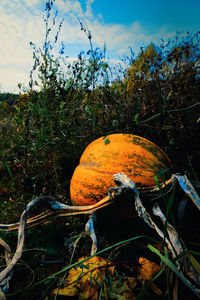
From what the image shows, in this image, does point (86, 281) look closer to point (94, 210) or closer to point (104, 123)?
point (94, 210)

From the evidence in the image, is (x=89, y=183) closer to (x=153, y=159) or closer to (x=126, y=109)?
(x=153, y=159)

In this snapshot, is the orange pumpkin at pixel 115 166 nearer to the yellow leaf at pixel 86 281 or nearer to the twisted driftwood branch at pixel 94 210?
the twisted driftwood branch at pixel 94 210

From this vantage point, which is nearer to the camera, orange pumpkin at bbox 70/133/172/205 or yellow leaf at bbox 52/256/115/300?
yellow leaf at bbox 52/256/115/300

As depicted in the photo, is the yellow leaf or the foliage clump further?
the foliage clump

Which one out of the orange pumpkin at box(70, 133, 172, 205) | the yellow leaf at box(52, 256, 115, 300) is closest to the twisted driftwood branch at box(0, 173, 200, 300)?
the yellow leaf at box(52, 256, 115, 300)

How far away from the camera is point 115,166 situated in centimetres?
174

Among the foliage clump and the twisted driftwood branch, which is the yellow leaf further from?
the foliage clump

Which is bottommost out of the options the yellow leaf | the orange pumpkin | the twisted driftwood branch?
the yellow leaf

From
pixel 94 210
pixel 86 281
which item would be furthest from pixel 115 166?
pixel 86 281

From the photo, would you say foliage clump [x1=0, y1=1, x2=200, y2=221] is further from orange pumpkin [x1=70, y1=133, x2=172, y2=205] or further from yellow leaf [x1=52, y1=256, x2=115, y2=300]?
yellow leaf [x1=52, y1=256, x2=115, y2=300]

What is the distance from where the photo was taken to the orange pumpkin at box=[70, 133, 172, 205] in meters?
1.69

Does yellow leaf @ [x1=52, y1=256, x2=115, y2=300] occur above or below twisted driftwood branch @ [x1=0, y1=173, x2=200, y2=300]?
below

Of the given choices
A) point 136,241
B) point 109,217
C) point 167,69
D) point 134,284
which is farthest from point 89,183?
point 167,69

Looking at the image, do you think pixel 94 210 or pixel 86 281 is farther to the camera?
pixel 94 210
